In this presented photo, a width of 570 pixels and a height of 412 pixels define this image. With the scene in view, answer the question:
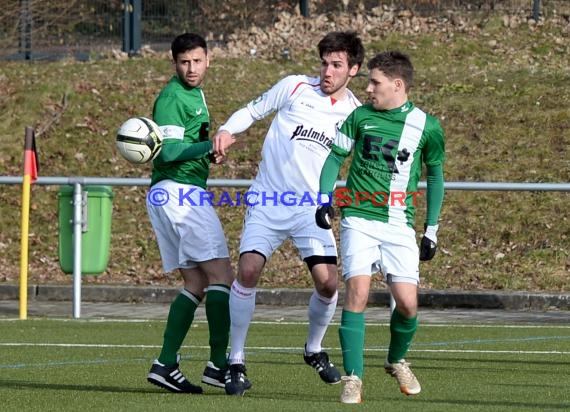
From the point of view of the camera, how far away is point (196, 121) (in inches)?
349

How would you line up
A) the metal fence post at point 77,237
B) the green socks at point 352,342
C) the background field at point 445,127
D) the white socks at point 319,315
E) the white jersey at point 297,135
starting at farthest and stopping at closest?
the background field at point 445,127, the metal fence post at point 77,237, the white socks at point 319,315, the white jersey at point 297,135, the green socks at point 352,342

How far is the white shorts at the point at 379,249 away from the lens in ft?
26.9

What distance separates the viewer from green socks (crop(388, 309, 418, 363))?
8.45m

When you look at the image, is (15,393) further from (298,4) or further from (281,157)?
(298,4)

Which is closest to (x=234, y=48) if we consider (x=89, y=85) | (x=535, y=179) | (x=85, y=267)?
(x=89, y=85)

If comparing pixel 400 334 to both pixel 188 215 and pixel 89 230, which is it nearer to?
pixel 188 215

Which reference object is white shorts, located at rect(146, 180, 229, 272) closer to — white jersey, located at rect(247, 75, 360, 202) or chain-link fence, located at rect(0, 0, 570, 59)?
white jersey, located at rect(247, 75, 360, 202)

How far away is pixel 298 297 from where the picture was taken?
16.6m

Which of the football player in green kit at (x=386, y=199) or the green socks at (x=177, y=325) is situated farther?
the green socks at (x=177, y=325)

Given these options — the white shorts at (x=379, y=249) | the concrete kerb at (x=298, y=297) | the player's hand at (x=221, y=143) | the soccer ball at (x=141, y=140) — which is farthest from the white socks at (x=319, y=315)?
the concrete kerb at (x=298, y=297)

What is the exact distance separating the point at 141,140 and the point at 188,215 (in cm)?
54

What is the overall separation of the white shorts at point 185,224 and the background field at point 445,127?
29.0ft

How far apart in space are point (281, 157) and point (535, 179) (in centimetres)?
1061

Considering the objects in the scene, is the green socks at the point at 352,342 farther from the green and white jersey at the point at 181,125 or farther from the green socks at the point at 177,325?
the green and white jersey at the point at 181,125
